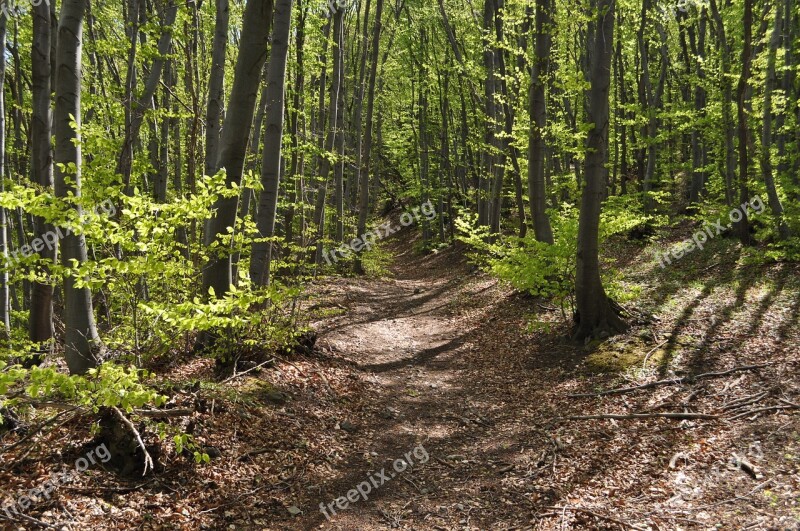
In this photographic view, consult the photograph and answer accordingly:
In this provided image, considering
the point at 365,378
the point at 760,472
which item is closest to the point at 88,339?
the point at 365,378

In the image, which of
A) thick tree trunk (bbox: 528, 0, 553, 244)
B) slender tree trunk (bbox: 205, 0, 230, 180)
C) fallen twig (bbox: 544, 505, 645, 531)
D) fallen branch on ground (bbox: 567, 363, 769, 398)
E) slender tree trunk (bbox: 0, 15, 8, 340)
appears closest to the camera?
fallen twig (bbox: 544, 505, 645, 531)

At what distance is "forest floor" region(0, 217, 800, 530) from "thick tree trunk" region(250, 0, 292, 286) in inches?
66.6

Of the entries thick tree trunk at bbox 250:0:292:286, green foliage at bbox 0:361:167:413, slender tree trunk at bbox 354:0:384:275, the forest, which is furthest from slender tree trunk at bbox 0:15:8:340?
slender tree trunk at bbox 354:0:384:275

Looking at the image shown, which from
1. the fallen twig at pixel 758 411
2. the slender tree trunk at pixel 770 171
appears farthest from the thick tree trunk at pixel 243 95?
the slender tree trunk at pixel 770 171

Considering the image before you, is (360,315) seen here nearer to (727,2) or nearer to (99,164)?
(99,164)

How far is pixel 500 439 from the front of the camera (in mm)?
5695

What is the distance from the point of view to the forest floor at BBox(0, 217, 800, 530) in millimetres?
3807

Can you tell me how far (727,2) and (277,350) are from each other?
16.6 metres

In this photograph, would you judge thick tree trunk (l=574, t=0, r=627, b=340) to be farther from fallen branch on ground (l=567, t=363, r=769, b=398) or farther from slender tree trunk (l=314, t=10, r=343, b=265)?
slender tree trunk (l=314, t=10, r=343, b=265)

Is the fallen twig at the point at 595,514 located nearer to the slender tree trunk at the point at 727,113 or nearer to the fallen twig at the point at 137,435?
the fallen twig at the point at 137,435

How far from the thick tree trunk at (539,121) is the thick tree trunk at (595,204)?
1.69m

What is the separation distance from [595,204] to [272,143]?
15.9 ft

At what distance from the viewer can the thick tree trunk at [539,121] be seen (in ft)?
30.3

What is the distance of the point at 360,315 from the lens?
11391 millimetres
